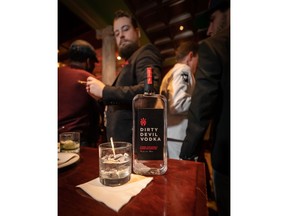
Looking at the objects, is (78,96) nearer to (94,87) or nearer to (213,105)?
(94,87)

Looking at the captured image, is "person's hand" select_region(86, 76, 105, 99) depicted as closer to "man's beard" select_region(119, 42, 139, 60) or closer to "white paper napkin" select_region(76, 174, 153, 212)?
"man's beard" select_region(119, 42, 139, 60)

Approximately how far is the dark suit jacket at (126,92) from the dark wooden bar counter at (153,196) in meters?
0.15

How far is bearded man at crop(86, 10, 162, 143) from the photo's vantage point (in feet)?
1.66

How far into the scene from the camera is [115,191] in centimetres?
28

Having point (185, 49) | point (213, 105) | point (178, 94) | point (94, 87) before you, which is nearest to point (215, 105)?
point (213, 105)

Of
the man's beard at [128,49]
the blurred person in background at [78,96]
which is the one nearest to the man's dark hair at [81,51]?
the blurred person in background at [78,96]

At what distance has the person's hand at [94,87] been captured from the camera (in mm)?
499

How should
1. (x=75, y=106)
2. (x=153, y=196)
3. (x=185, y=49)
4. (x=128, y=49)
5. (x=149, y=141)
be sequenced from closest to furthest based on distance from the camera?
(x=153, y=196), (x=149, y=141), (x=75, y=106), (x=128, y=49), (x=185, y=49)

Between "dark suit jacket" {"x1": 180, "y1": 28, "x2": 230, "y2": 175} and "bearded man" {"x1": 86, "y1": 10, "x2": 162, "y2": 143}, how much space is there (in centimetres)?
18

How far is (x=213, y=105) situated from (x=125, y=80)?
1.13 ft

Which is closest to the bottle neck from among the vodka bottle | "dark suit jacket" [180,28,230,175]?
the vodka bottle

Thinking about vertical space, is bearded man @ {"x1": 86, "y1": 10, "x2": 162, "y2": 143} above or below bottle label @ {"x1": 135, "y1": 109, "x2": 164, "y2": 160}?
above
